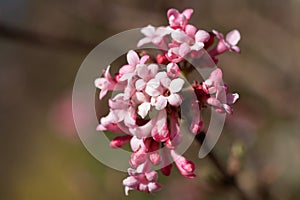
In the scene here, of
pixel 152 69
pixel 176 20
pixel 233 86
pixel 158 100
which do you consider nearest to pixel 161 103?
pixel 158 100

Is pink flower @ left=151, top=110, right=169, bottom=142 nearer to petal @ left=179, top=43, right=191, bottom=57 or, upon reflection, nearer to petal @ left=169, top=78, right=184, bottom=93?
petal @ left=169, top=78, right=184, bottom=93

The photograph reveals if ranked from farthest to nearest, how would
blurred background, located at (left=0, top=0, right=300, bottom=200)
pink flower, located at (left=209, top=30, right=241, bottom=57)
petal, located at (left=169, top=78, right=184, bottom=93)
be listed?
blurred background, located at (left=0, top=0, right=300, bottom=200)
pink flower, located at (left=209, top=30, right=241, bottom=57)
petal, located at (left=169, top=78, right=184, bottom=93)

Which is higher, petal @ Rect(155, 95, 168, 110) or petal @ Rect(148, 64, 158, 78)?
petal @ Rect(148, 64, 158, 78)

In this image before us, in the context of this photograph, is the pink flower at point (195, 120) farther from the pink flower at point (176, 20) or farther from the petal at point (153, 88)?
the pink flower at point (176, 20)

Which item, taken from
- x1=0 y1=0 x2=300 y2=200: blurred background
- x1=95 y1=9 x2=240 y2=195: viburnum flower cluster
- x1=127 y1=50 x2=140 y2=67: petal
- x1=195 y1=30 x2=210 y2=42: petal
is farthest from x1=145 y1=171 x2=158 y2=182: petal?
x1=0 y1=0 x2=300 y2=200: blurred background

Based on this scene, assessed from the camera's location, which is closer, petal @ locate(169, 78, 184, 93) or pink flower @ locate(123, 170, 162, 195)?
petal @ locate(169, 78, 184, 93)

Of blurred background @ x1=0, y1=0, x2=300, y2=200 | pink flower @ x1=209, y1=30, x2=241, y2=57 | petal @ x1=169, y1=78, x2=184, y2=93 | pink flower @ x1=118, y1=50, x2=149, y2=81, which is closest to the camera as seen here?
petal @ x1=169, y1=78, x2=184, y2=93

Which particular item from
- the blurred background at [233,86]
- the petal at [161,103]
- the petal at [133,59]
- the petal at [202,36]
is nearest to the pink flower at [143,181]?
the petal at [161,103]

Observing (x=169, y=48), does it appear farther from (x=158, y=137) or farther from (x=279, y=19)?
(x=279, y=19)

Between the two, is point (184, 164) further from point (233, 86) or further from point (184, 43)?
point (233, 86)

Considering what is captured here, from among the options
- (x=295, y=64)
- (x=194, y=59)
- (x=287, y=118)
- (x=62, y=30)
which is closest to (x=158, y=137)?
(x=194, y=59)
